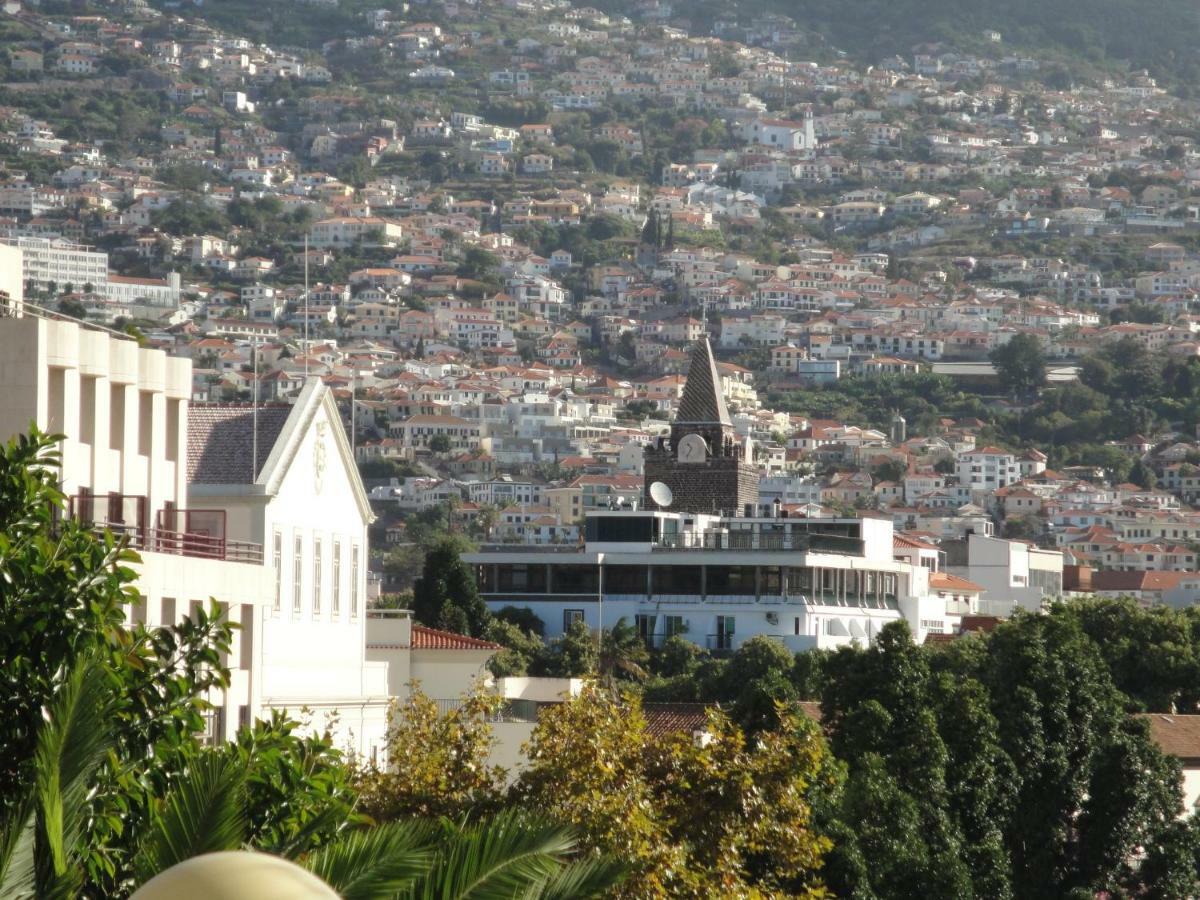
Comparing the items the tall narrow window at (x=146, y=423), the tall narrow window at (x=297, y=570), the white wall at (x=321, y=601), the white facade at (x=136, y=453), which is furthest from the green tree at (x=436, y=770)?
the tall narrow window at (x=297, y=570)

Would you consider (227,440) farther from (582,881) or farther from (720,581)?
(720,581)

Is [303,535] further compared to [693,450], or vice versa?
[693,450]

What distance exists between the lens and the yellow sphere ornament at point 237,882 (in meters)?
8.54

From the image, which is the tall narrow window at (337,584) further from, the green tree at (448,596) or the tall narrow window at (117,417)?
the green tree at (448,596)

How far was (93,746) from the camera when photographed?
477 inches

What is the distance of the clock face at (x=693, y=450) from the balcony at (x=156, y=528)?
333ft

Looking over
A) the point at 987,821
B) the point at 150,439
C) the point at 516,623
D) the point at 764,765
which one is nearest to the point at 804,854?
the point at 764,765

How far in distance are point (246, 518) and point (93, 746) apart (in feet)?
61.6

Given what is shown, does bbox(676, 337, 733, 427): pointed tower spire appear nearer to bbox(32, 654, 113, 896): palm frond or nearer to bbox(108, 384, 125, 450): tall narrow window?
bbox(108, 384, 125, 450): tall narrow window

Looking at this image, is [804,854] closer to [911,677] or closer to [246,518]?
[246,518]

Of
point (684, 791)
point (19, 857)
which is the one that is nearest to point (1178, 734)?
point (684, 791)

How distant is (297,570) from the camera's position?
32.4 m

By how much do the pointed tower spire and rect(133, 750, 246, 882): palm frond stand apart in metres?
119

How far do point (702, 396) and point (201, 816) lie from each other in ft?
407
